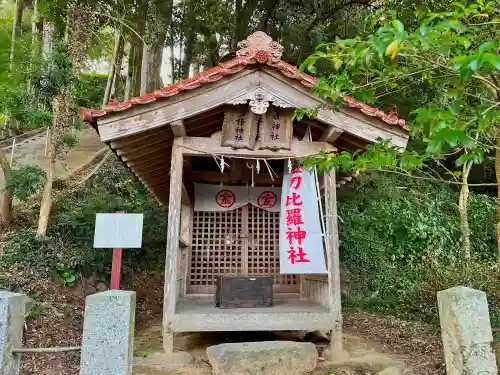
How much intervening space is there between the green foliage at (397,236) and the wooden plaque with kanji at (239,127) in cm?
524

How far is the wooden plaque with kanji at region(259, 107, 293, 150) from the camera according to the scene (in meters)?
5.75

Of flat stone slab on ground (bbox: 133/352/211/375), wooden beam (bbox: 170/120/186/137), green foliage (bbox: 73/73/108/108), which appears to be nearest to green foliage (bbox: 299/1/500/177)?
wooden beam (bbox: 170/120/186/137)

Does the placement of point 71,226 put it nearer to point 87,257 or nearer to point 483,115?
point 87,257

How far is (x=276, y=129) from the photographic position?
19.1ft

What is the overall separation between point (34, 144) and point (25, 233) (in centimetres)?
1059

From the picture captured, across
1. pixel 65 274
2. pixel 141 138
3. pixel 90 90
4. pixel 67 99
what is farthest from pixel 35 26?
pixel 141 138

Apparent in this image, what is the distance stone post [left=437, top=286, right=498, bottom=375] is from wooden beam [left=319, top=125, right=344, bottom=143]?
8.74 ft

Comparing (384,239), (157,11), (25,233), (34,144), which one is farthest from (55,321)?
(34,144)

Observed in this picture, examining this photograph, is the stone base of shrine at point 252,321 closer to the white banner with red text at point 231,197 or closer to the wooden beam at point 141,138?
the wooden beam at point 141,138

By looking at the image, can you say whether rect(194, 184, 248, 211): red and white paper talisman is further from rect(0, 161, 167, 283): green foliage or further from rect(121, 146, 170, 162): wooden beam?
rect(0, 161, 167, 283): green foliage

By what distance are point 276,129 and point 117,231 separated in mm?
2691

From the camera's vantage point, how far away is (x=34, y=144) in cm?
1677

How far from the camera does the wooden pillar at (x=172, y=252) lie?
16.7ft

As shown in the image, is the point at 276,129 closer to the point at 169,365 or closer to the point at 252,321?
the point at 252,321
